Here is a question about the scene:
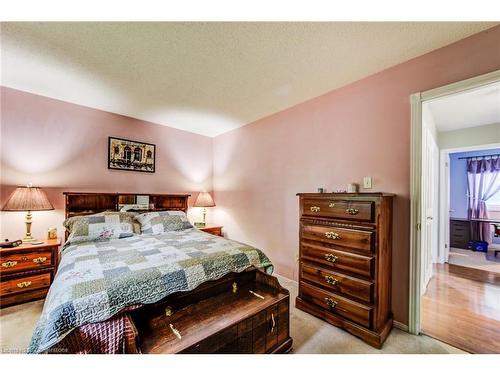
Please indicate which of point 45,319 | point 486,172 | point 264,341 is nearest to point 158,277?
point 45,319

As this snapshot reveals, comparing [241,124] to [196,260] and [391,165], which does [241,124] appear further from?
[196,260]

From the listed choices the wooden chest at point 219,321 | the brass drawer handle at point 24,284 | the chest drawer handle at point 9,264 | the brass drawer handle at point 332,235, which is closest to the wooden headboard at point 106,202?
the chest drawer handle at point 9,264

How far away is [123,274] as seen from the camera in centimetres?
128

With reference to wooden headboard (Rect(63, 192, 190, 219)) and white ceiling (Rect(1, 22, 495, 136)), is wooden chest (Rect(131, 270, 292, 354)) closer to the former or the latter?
white ceiling (Rect(1, 22, 495, 136))

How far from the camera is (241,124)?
3.48m

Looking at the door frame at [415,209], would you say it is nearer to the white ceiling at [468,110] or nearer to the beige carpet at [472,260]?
the white ceiling at [468,110]

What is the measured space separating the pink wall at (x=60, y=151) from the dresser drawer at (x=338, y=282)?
8.78ft

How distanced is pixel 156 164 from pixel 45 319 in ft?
8.92

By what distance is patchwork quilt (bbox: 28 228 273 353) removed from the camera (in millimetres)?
1003

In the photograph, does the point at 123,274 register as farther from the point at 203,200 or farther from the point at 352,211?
the point at 203,200

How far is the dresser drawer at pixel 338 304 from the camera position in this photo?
1.64 m

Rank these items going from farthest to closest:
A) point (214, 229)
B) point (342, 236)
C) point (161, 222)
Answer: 1. point (214, 229)
2. point (161, 222)
3. point (342, 236)

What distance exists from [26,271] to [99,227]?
78cm

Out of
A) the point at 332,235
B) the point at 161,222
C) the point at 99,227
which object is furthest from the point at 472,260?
the point at 99,227
